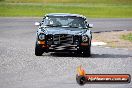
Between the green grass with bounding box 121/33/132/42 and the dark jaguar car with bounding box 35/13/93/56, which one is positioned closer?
the dark jaguar car with bounding box 35/13/93/56

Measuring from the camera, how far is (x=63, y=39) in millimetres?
19953

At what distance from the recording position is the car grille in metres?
19.9

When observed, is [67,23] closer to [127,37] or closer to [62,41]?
[62,41]

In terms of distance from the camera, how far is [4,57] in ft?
63.9

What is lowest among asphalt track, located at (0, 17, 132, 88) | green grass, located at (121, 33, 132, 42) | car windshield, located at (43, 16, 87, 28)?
green grass, located at (121, 33, 132, 42)

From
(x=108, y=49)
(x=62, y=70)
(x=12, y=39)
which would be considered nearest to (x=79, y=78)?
(x=62, y=70)

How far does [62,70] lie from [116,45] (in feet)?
35.3

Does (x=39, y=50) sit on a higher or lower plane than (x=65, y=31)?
lower

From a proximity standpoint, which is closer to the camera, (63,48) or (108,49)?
(63,48)

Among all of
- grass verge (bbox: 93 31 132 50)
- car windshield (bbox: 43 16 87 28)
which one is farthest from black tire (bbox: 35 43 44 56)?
grass verge (bbox: 93 31 132 50)

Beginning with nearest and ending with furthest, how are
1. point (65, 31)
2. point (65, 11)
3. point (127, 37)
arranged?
point (65, 31)
point (127, 37)
point (65, 11)

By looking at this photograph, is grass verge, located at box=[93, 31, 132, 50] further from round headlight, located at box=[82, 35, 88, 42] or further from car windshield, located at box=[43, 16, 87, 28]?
round headlight, located at box=[82, 35, 88, 42]

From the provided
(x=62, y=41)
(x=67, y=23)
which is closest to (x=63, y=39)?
(x=62, y=41)

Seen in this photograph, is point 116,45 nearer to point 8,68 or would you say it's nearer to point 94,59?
point 94,59
